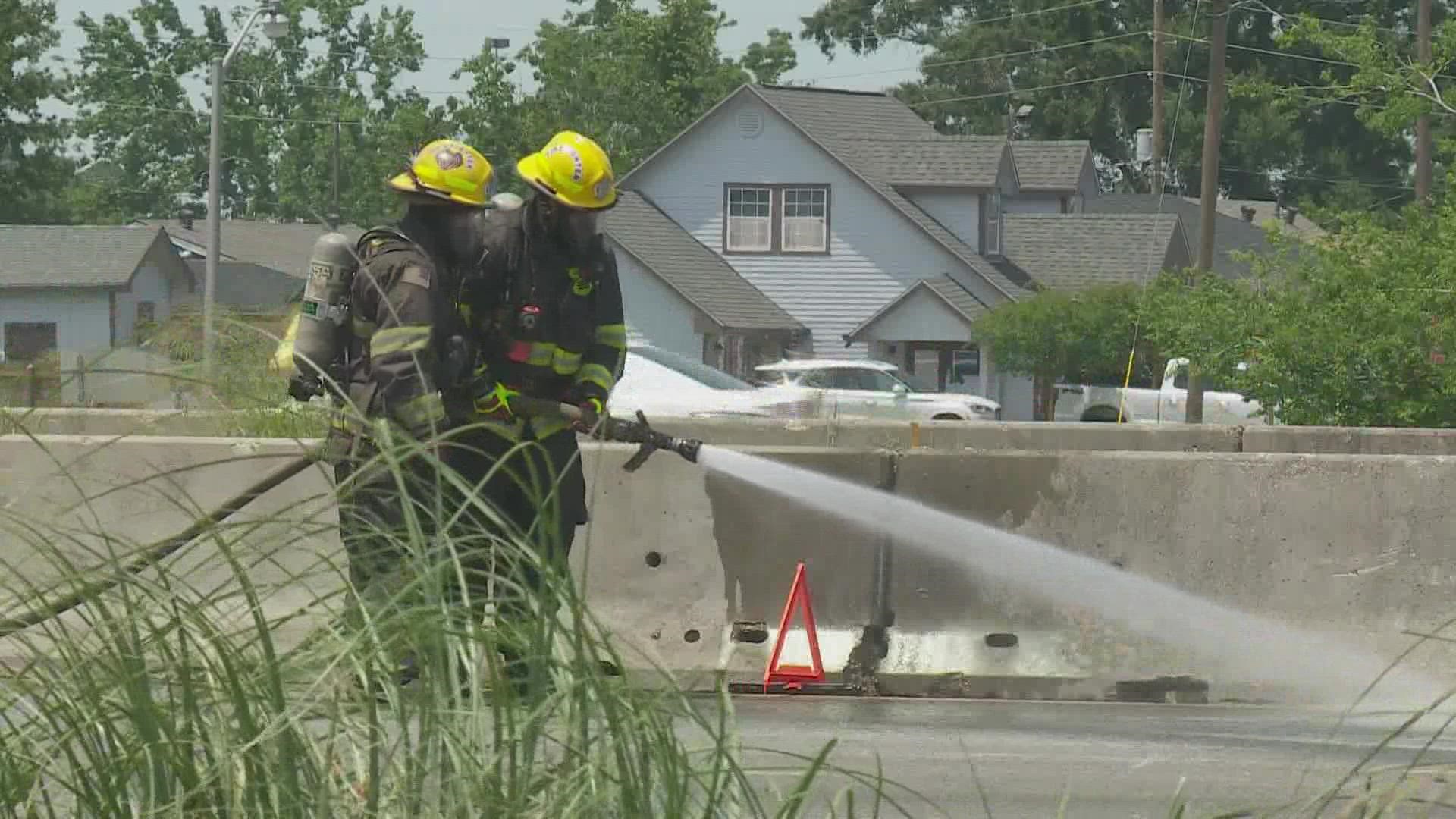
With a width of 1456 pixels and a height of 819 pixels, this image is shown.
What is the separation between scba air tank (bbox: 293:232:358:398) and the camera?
582 cm

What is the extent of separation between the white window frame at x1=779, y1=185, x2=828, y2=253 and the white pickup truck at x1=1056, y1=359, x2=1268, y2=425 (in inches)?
339

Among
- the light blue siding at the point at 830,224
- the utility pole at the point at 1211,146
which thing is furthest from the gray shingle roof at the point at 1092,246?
the utility pole at the point at 1211,146

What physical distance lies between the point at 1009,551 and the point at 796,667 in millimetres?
950

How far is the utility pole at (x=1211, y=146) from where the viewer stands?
3041cm

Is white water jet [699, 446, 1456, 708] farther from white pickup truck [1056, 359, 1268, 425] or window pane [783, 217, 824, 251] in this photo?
window pane [783, 217, 824, 251]

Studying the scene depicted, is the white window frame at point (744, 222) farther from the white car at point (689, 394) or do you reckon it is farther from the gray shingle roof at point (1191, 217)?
the white car at point (689, 394)

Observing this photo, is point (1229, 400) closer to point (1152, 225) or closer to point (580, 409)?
point (1152, 225)

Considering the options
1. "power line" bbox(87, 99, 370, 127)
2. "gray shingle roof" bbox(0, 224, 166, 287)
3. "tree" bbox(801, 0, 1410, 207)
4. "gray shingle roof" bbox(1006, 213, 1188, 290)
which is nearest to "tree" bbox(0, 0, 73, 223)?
"gray shingle roof" bbox(0, 224, 166, 287)

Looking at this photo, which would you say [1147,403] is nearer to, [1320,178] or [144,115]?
[1320,178]

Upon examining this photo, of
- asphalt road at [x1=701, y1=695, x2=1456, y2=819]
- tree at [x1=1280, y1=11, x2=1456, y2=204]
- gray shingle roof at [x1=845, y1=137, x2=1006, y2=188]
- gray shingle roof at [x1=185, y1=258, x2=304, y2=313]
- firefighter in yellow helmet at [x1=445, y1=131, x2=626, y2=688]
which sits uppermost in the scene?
gray shingle roof at [x1=845, y1=137, x2=1006, y2=188]

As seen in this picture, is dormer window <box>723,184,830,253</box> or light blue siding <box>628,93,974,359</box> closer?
light blue siding <box>628,93,974,359</box>

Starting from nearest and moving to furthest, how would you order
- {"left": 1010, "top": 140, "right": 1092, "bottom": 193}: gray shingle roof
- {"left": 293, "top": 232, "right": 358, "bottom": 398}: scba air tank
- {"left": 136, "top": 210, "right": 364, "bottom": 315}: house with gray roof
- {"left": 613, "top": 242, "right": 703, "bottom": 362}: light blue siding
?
{"left": 293, "top": 232, "right": 358, "bottom": 398}: scba air tank → {"left": 613, "top": 242, "right": 703, "bottom": 362}: light blue siding → {"left": 1010, "top": 140, "right": 1092, "bottom": 193}: gray shingle roof → {"left": 136, "top": 210, "right": 364, "bottom": 315}: house with gray roof

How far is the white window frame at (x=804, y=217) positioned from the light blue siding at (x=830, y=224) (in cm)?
17

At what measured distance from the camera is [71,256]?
55875 mm
